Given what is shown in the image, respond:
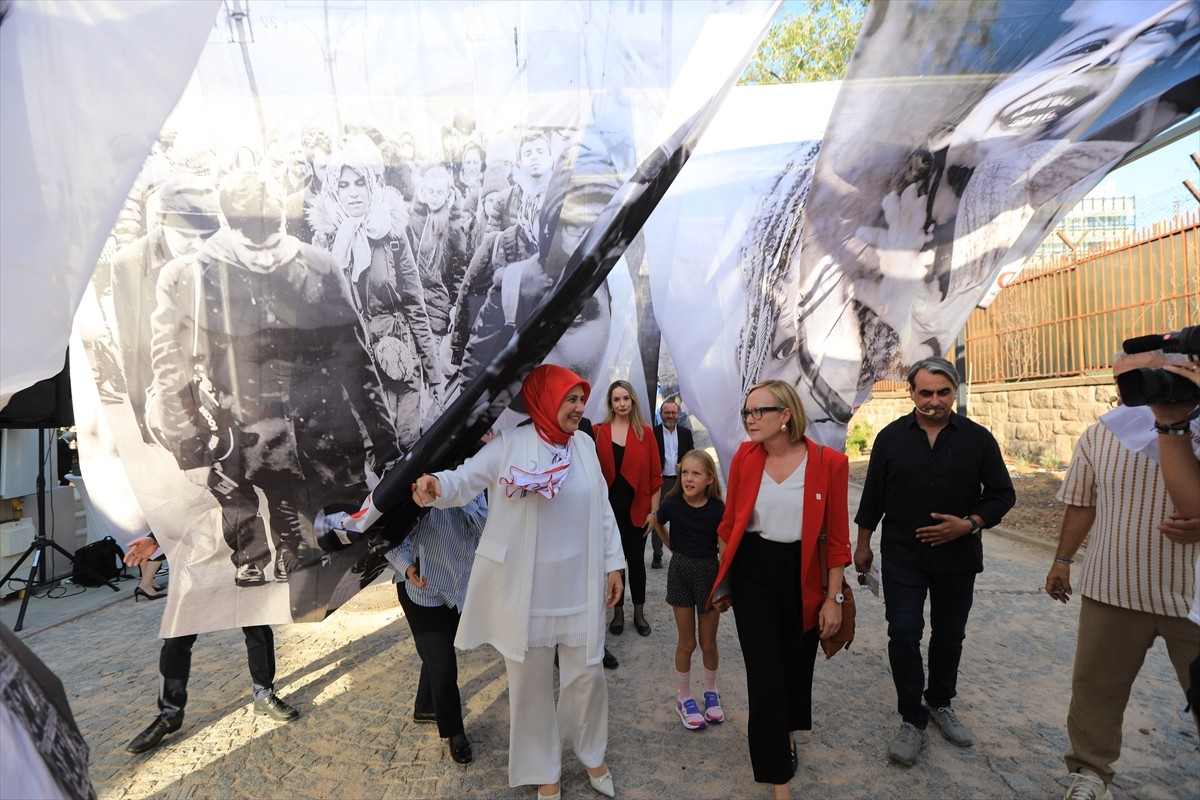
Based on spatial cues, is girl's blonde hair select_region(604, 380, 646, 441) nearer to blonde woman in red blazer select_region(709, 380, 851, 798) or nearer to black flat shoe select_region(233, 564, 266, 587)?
blonde woman in red blazer select_region(709, 380, 851, 798)

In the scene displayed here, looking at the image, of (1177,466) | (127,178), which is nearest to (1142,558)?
(1177,466)

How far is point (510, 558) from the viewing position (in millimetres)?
3002

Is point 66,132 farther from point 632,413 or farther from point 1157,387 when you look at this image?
point 632,413

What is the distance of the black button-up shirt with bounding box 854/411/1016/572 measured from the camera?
10.9 ft

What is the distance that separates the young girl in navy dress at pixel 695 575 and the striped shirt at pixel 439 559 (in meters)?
1.19

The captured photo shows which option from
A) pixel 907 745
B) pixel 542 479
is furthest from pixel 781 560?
pixel 907 745

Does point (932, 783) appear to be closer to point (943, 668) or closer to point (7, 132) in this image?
point (943, 668)

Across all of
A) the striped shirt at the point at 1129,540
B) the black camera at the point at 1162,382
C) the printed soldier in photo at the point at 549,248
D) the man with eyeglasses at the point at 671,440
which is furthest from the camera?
the man with eyeglasses at the point at 671,440

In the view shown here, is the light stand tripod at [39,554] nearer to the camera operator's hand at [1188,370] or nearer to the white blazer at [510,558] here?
the white blazer at [510,558]

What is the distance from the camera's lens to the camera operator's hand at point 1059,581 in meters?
3.10

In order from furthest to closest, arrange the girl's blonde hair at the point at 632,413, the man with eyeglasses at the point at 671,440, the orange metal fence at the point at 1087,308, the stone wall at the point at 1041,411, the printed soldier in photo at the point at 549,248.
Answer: the stone wall at the point at 1041,411
the orange metal fence at the point at 1087,308
the man with eyeglasses at the point at 671,440
the girl's blonde hair at the point at 632,413
the printed soldier in photo at the point at 549,248

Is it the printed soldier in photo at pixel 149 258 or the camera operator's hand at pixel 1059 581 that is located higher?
the printed soldier in photo at pixel 149 258

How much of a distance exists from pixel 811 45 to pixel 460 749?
766 inches

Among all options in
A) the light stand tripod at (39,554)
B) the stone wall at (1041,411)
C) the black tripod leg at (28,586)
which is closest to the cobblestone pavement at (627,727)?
the black tripod leg at (28,586)
